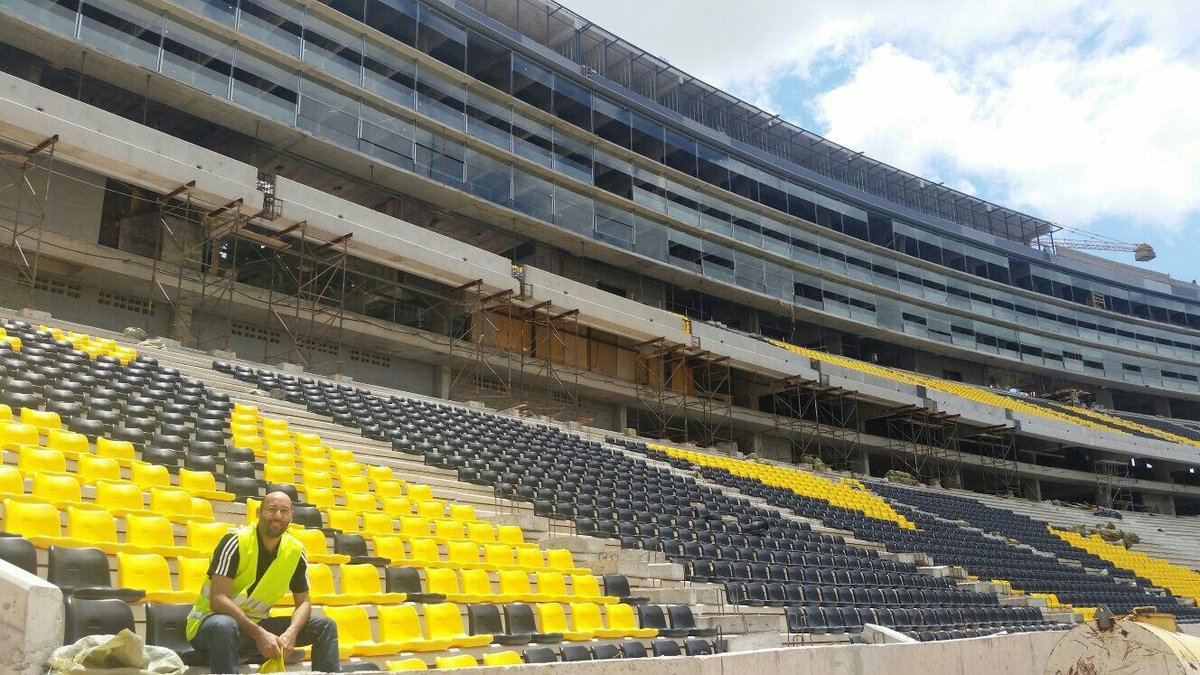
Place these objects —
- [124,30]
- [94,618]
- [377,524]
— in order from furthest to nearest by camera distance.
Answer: [124,30]
[377,524]
[94,618]

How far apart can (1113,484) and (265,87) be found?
47.7 metres

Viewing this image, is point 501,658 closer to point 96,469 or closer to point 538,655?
point 538,655

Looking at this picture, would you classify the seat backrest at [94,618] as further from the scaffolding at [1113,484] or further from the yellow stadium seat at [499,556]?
the scaffolding at [1113,484]

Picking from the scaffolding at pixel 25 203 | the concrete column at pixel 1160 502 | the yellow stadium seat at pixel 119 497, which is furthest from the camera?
the concrete column at pixel 1160 502

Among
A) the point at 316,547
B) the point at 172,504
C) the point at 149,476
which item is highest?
the point at 149,476

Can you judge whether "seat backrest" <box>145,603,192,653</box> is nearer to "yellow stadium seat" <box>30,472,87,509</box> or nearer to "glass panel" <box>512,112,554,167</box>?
"yellow stadium seat" <box>30,472,87,509</box>

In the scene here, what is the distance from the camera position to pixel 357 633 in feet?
22.7

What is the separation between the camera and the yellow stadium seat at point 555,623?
878 cm

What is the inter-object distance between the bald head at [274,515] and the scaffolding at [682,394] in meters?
27.8

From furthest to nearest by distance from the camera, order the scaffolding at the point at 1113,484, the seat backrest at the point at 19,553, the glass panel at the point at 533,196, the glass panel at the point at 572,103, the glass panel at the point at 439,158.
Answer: the scaffolding at the point at 1113,484, the glass panel at the point at 572,103, the glass panel at the point at 533,196, the glass panel at the point at 439,158, the seat backrest at the point at 19,553

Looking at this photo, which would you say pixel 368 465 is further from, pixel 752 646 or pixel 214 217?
pixel 214 217

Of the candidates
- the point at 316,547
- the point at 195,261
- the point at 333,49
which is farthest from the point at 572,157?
the point at 316,547

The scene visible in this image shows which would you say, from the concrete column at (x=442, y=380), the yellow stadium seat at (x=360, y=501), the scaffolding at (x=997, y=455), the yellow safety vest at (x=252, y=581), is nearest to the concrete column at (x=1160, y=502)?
the scaffolding at (x=997, y=455)

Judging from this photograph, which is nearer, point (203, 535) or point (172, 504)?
point (203, 535)
